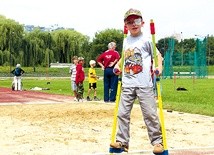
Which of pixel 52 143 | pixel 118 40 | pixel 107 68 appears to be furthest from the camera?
pixel 118 40

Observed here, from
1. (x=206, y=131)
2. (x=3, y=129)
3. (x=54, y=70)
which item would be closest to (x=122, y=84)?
(x=206, y=131)

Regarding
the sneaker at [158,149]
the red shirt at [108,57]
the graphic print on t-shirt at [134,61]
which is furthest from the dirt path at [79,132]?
the red shirt at [108,57]

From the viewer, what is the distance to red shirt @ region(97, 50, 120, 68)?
652 inches

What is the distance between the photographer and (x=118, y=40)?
447ft

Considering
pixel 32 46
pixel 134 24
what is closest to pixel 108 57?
pixel 134 24

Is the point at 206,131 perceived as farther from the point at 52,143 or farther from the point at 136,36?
the point at 136,36

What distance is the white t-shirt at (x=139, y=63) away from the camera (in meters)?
6.79

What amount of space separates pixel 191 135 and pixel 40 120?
447cm

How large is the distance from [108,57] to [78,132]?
21.5 feet

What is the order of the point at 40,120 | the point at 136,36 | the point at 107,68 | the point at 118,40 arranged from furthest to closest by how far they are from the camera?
the point at 118,40, the point at 107,68, the point at 40,120, the point at 136,36

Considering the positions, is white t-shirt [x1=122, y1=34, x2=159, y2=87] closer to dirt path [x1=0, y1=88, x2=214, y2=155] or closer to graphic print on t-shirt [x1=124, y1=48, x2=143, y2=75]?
graphic print on t-shirt [x1=124, y1=48, x2=143, y2=75]

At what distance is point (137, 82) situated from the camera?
22.3 feet

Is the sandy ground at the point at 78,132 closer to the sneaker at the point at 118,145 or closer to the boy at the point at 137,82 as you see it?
the sneaker at the point at 118,145

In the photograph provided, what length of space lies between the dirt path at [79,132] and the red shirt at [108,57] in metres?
2.14
